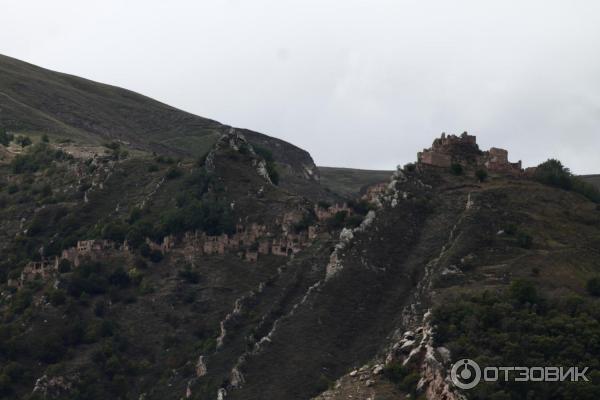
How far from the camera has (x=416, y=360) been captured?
89.4 m

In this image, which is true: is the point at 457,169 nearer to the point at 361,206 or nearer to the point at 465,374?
the point at 361,206

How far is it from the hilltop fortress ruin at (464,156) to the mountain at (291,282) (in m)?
0.19

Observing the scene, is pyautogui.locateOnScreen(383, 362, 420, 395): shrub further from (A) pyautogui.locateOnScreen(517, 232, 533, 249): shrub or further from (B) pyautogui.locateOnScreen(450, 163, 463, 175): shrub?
(B) pyautogui.locateOnScreen(450, 163, 463, 175): shrub

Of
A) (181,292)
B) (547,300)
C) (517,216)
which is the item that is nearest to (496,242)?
(517,216)

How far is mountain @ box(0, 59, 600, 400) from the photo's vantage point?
91.3m

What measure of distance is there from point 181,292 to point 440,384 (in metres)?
37.6

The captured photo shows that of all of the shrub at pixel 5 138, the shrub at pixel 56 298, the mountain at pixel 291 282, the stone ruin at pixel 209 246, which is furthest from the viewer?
the shrub at pixel 5 138

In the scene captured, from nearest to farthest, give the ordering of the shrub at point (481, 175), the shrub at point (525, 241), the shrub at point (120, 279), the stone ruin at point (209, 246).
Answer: the shrub at point (525, 241) < the shrub at point (120, 279) < the shrub at point (481, 175) < the stone ruin at point (209, 246)

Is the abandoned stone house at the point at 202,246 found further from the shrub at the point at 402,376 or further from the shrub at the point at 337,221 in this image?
the shrub at the point at 402,376

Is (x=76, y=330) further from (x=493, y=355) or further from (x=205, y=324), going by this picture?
(x=493, y=355)

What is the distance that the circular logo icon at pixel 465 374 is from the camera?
275 feet

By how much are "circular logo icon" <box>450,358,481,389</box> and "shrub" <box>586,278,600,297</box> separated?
14.9 metres

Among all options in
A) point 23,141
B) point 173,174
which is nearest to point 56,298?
point 173,174

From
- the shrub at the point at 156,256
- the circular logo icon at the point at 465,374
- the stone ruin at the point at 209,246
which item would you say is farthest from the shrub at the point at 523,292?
the shrub at the point at 156,256
